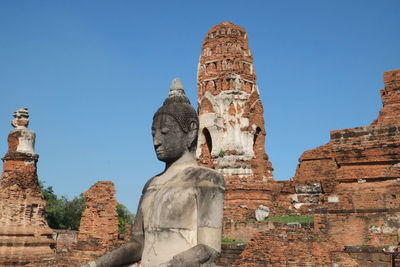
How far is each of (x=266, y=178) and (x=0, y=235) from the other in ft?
35.1

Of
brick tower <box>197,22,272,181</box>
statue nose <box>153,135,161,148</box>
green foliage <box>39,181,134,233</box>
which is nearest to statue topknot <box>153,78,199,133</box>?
statue nose <box>153,135,161,148</box>

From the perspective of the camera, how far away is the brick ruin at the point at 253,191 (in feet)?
30.6

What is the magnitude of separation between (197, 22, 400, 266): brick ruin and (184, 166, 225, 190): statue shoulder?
6.22 meters

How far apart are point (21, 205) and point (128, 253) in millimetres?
10811

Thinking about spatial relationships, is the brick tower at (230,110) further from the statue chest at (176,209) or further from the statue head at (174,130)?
the statue chest at (176,209)

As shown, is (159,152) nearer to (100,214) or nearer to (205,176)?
(205,176)

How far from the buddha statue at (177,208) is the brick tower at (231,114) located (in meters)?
15.3

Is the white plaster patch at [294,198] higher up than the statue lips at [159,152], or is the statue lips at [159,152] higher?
the white plaster patch at [294,198]

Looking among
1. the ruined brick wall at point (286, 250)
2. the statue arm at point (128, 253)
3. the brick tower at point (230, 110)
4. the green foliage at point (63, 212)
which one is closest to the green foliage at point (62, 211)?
the green foliage at point (63, 212)

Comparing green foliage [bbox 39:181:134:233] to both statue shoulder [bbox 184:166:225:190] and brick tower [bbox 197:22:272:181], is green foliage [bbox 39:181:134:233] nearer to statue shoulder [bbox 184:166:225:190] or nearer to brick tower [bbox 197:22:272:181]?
brick tower [bbox 197:22:272:181]

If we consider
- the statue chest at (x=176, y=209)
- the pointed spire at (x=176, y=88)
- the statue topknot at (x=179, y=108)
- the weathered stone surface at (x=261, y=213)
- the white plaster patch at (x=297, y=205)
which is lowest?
the statue chest at (x=176, y=209)

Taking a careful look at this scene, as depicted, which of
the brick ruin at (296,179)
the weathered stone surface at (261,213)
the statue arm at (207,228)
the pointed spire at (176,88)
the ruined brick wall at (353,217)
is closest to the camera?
the statue arm at (207,228)

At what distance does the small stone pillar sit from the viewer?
1261 cm

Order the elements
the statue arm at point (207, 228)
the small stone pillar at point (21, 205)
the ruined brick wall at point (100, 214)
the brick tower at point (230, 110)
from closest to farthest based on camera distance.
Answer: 1. the statue arm at point (207, 228)
2. the small stone pillar at point (21, 205)
3. the ruined brick wall at point (100, 214)
4. the brick tower at point (230, 110)
